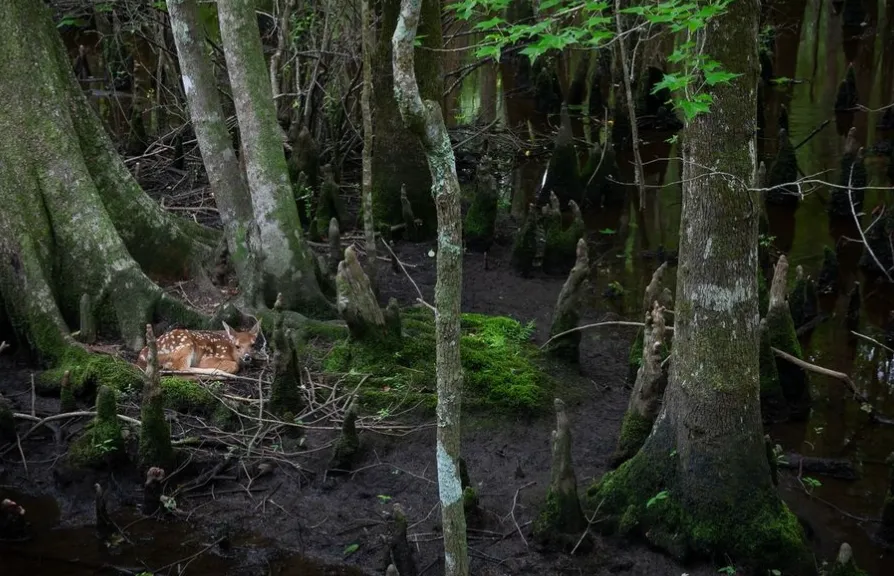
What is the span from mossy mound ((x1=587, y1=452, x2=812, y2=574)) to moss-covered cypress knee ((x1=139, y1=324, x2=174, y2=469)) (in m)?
2.58

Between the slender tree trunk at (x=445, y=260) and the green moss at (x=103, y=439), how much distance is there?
260 cm

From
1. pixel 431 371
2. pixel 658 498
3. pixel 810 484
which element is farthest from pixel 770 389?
pixel 431 371

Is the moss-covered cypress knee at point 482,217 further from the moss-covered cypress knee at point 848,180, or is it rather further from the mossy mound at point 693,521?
the mossy mound at point 693,521

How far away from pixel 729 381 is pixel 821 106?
43.6 ft

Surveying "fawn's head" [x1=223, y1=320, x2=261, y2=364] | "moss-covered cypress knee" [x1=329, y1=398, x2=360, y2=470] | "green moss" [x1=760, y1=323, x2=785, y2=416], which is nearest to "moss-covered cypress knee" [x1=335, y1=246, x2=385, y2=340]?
"fawn's head" [x1=223, y1=320, x2=261, y2=364]

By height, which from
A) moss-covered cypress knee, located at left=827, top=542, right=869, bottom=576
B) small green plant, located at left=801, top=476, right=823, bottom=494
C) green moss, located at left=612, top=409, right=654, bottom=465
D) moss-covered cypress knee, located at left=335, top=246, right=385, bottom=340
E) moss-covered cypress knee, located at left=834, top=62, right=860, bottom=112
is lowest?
small green plant, located at left=801, top=476, right=823, bottom=494

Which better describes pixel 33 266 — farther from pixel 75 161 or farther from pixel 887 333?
pixel 887 333

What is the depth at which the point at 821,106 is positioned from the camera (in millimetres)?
17062

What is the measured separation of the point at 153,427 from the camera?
5.91 m

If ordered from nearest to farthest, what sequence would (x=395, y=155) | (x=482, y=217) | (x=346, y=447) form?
(x=346, y=447), (x=482, y=217), (x=395, y=155)

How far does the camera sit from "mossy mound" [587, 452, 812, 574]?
17.2ft

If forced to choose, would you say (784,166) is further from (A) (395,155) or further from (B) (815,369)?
(B) (815,369)

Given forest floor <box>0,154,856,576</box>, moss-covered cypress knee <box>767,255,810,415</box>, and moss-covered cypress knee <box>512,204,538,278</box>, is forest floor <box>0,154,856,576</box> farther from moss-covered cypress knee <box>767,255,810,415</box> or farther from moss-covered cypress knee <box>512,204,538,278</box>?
moss-covered cypress knee <box>512,204,538,278</box>

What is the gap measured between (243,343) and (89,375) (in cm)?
107
